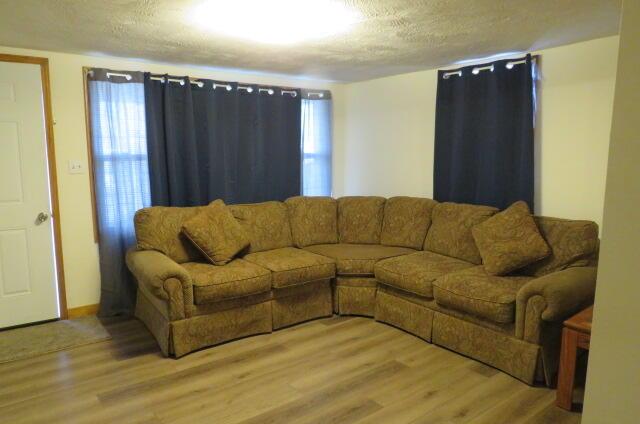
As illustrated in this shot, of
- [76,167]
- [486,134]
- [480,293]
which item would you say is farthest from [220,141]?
[480,293]

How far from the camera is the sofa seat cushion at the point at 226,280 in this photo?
3055 mm

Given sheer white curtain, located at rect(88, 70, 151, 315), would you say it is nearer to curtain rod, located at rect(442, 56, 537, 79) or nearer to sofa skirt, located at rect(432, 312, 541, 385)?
sofa skirt, located at rect(432, 312, 541, 385)

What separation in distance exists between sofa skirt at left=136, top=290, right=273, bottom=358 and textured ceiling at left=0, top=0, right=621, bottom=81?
198 cm

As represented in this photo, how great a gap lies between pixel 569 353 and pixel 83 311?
12.3 ft

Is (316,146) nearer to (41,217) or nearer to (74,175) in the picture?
(74,175)

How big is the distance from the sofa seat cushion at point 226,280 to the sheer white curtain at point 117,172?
0.78 meters

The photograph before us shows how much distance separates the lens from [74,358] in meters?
3.02

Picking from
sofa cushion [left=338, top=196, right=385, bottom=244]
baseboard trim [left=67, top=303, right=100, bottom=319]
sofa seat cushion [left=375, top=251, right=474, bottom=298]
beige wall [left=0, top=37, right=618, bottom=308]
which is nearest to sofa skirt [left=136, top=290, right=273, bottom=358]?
baseboard trim [left=67, top=303, right=100, bottom=319]

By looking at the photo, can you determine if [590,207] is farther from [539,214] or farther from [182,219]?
[182,219]

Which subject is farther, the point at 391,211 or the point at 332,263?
the point at 391,211

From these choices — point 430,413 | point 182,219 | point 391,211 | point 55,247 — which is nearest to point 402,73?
point 391,211

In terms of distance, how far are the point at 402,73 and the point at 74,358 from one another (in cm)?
387

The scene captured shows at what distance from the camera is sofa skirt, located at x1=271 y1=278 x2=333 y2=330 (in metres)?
3.49

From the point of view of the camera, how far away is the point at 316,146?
4980 mm
